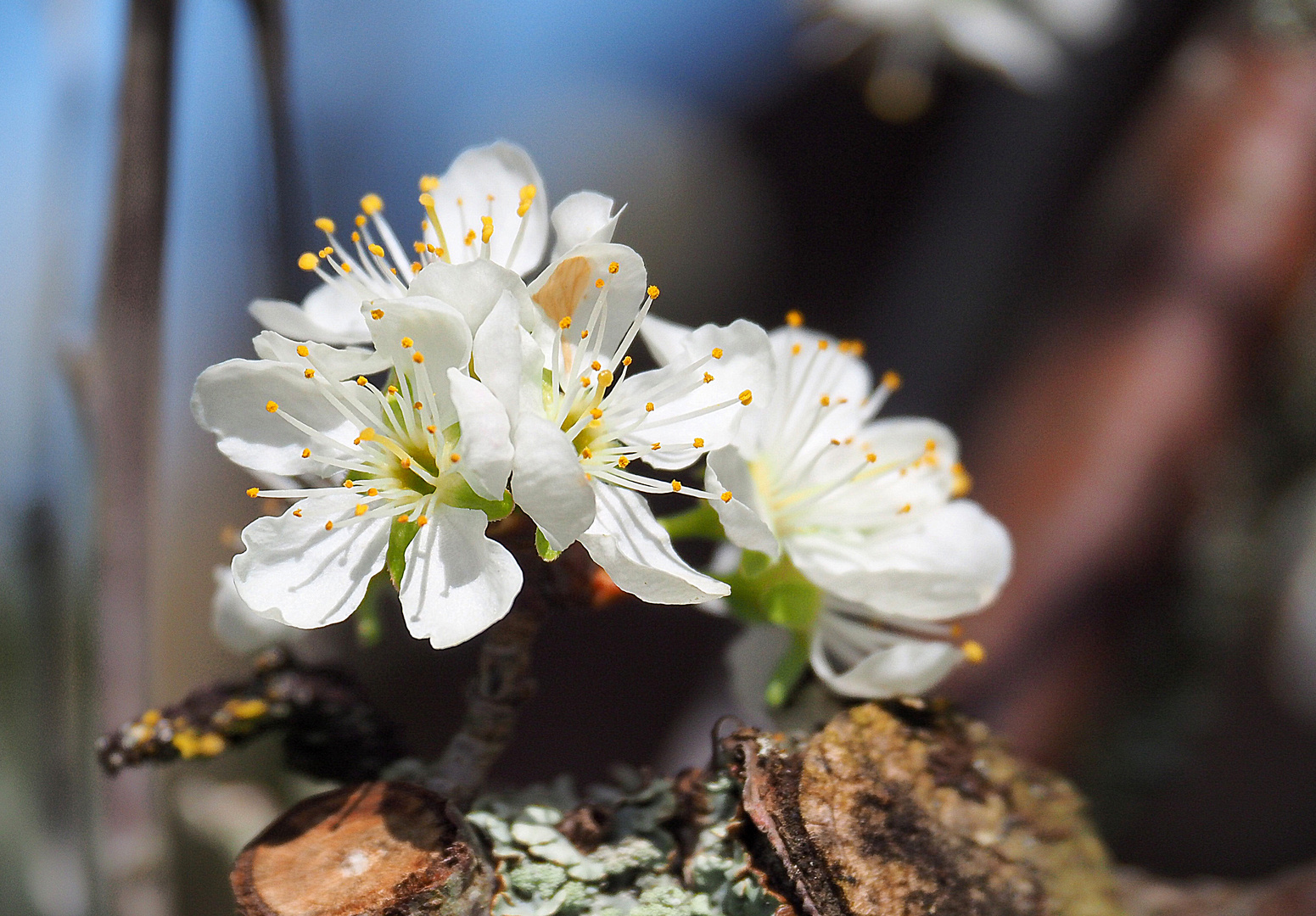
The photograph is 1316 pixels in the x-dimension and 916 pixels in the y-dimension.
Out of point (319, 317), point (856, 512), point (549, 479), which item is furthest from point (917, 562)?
point (319, 317)

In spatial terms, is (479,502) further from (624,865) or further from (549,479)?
(624,865)

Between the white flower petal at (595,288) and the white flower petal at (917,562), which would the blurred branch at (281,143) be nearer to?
the white flower petal at (595,288)

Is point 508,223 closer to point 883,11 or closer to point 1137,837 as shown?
point 883,11

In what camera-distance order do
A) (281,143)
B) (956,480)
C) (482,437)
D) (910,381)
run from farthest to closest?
(910,381) < (281,143) < (956,480) < (482,437)

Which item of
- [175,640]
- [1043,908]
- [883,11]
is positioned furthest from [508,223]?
[175,640]

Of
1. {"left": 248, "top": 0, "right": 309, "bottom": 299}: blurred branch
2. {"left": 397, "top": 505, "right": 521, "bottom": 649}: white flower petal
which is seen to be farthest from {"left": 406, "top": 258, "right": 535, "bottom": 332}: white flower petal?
{"left": 248, "top": 0, "right": 309, "bottom": 299}: blurred branch

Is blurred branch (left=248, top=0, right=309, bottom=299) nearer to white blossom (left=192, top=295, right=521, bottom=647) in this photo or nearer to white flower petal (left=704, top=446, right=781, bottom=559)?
white blossom (left=192, top=295, right=521, bottom=647)
